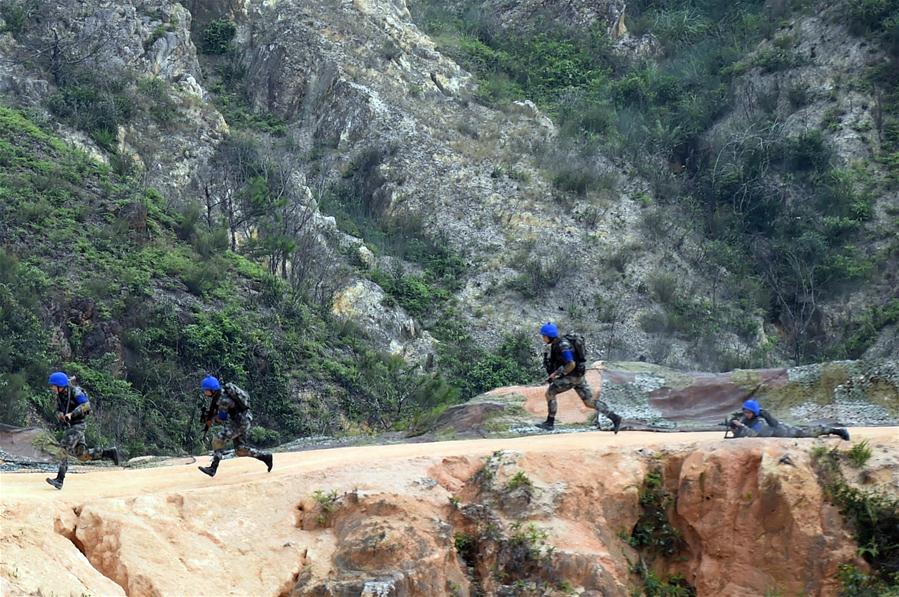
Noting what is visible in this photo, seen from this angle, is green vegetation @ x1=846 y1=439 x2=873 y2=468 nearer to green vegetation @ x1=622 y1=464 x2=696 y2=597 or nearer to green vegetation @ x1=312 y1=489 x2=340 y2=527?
green vegetation @ x1=622 y1=464 x2=696 y2=597

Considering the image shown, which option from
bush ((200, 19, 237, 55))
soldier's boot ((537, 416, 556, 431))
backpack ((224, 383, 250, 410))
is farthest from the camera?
bush ((200, 19, 237, 55))

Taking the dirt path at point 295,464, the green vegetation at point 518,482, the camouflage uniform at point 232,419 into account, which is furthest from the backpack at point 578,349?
the camouflage uniform at point 232,419

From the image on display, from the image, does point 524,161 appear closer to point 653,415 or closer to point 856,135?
point 856,135

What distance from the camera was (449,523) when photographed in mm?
10016

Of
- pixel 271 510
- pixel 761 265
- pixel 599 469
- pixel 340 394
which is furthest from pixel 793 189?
pixel 271 510

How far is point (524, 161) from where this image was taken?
37125mm

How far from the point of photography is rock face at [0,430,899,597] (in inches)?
346

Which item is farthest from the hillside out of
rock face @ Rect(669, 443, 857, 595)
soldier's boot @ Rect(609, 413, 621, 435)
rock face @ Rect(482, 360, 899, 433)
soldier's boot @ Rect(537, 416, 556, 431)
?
rock face @ Rect(669, 443, 857, 595)

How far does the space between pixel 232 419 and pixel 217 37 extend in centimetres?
3120

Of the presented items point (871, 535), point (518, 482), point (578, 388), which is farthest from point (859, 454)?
point (578, 388)

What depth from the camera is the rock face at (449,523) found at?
8789 mm

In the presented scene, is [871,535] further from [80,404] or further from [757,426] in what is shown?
[80,404]

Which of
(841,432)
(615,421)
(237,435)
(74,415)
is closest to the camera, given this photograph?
(841,432)

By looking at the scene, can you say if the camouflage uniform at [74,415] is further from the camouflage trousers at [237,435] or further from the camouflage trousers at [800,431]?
the camouflage trousers at [800,431]
